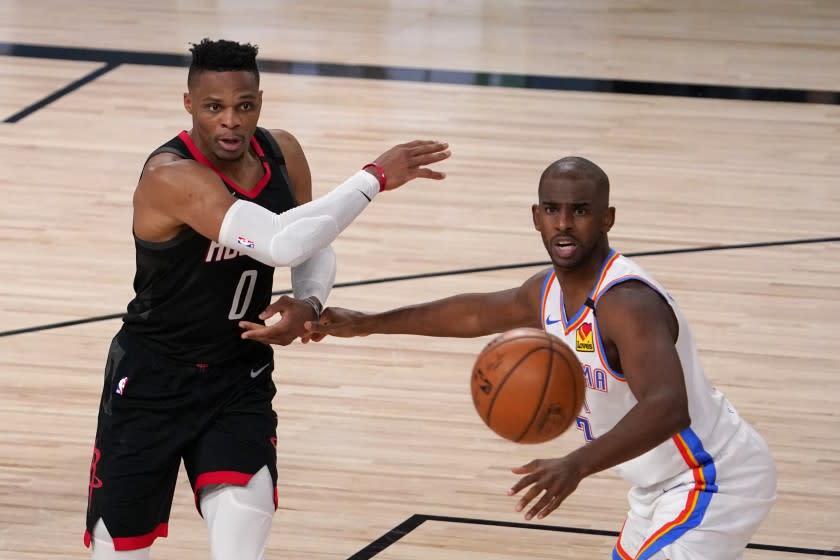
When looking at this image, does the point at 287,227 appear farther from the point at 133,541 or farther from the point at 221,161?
the point at 133,541

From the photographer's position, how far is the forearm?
330cm

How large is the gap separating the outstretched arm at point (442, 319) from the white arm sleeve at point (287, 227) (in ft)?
1.03

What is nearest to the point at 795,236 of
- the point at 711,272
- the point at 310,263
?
the point at 711,272

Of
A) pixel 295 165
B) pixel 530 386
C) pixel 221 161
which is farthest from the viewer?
pixel 295 165

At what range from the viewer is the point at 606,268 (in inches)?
146

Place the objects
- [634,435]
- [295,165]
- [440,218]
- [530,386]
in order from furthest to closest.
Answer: [440,218] < [295,165] < [530,386] < [634,435]

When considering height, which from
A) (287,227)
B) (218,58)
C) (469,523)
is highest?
(218,58)

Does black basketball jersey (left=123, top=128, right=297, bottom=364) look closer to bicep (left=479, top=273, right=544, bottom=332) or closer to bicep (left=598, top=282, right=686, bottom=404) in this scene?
bicep (left=479, top=273, right=544, bottom=332)

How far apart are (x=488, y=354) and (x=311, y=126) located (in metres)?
7.09

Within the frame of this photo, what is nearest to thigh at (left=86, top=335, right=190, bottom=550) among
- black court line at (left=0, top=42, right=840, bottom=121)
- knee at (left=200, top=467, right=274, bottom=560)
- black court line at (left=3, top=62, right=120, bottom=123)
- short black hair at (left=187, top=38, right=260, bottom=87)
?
knee at (left=200, top=467, right=274, bottom=560)

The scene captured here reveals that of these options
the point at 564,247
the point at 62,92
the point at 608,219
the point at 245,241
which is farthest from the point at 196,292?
the point at 62,92

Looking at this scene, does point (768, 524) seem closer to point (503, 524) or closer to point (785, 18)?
point (503, 524)

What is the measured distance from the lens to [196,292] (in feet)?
12.9

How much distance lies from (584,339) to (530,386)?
0.68 feet
